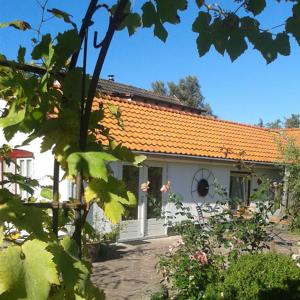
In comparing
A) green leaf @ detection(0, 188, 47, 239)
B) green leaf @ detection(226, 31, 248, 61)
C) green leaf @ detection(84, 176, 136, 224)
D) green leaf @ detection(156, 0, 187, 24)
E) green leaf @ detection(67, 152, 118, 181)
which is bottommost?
green leaf @ detection(0, 188, 47, 239)

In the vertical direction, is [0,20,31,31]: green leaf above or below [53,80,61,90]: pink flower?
above

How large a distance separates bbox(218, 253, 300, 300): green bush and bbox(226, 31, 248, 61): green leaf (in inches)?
129

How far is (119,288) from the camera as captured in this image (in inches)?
293

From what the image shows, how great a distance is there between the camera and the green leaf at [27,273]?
3.24 feet

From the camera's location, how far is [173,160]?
1377cm

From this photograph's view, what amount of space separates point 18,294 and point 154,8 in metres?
1.26

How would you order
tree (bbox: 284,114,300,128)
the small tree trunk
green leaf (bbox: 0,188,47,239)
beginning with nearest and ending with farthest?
green leaf (bbox: 0,188,47,239) → the small tree trunk → tree (bbox: 284,114,300,128)

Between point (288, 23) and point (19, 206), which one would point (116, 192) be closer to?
point (19, 206)

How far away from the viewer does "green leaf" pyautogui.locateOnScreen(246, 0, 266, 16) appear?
193 centimetres

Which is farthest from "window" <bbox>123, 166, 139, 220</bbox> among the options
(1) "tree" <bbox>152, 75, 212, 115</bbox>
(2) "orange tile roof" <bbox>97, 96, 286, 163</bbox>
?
(1) "tree" <bbox>152, 75, 212, 115</bbox>

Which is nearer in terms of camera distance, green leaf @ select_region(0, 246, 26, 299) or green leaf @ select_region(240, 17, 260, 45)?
green leaf @ select_region(0, 246, 26, 299)

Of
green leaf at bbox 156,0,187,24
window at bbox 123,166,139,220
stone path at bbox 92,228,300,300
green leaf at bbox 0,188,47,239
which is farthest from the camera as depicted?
window at bbox 123,166,139,220

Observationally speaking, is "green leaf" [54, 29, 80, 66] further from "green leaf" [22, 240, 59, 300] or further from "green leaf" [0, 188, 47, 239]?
"green leaf" [22, 240, 59, 300]

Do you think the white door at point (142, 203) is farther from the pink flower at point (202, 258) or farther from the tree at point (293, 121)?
the tree at point (293, 121)
